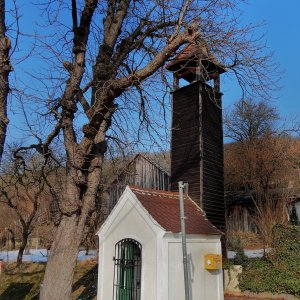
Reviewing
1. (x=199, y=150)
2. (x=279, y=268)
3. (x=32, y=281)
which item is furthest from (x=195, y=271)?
(x=32, y=281)

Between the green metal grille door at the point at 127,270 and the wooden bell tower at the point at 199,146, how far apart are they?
→ 3.68 metres

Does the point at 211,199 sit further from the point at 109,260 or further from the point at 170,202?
the point at 109,260

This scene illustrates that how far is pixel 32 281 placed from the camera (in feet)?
65.8

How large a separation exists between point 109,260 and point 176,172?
499cm

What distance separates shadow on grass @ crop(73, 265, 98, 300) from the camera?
16322 mm

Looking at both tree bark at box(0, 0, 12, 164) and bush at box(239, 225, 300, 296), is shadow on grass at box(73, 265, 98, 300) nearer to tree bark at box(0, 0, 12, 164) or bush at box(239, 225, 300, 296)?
bush at box(239, 225, 300, 296)

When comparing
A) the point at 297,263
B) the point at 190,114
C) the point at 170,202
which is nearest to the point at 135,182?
the point at 190,114

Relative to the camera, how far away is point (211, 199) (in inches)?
630

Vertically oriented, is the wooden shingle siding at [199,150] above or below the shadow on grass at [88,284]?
above

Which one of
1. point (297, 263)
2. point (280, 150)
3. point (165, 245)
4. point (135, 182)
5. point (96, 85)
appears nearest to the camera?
point (96, 85)

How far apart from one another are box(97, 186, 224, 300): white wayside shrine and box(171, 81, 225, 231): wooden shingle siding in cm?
190

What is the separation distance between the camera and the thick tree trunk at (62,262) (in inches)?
324

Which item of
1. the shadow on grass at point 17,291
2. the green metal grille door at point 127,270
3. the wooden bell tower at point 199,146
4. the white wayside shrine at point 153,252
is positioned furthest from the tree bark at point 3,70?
the shadow on grass at point 17,291

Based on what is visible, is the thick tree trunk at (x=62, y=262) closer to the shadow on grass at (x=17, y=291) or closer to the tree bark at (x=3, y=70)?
the tree bark at (x=3, y=70)
